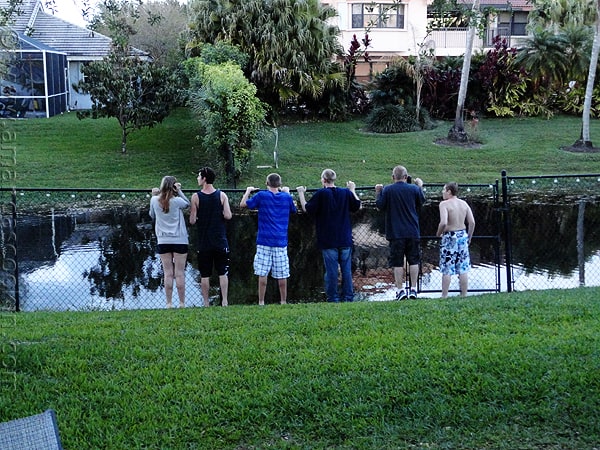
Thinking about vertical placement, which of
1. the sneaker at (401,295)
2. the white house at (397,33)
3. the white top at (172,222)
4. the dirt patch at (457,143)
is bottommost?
the sneaker at (401,295)

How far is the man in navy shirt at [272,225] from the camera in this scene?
375 inches

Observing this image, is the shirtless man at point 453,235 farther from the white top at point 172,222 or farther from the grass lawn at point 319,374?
the white top at point 172,222

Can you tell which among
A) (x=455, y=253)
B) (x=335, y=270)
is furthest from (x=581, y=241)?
(x=335, y=270)

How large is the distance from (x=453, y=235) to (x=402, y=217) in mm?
663

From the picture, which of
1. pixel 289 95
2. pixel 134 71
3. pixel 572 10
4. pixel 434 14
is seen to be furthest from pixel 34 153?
pixel 572 10

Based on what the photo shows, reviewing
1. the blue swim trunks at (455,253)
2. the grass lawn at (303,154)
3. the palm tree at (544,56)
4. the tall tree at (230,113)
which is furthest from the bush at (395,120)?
the blue swim trunks at (455,253)

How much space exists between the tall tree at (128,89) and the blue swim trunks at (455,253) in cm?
1531

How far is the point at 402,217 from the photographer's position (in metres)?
9.88

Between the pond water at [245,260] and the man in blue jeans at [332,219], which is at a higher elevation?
the man in blue jeans at [332,219]

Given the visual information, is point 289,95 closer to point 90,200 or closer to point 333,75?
point 333,75

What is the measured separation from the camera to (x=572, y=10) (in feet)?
114

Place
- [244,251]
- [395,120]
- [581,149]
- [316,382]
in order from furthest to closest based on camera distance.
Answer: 1. [395,120]
2. [581,149]
3. [244,251]
4. [316,382]

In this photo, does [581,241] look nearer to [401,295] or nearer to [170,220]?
[401,295]

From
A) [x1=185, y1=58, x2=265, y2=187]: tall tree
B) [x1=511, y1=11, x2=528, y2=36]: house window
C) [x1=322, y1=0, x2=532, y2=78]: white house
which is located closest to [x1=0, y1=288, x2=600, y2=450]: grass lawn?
[x1=185, y1=58, x2=265, y2=187]: tall tree
